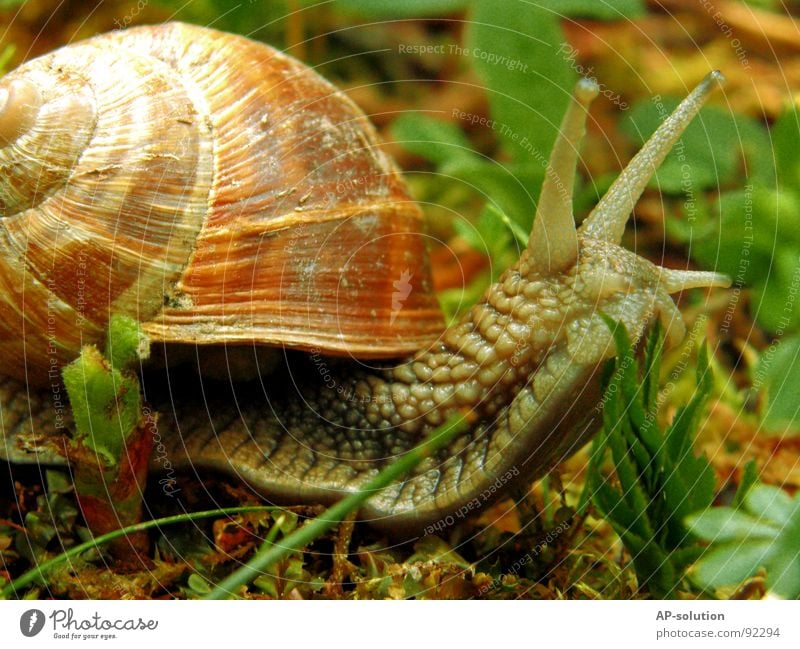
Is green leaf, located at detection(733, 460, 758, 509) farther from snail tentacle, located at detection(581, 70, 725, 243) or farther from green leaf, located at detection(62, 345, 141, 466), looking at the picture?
green leaf, located at detection(62, 345, 141, 466)

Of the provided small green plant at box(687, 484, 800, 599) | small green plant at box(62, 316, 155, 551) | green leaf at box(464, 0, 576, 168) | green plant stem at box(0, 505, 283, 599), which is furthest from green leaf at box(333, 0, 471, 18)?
small green plant at box(687, 484, 800, 599)

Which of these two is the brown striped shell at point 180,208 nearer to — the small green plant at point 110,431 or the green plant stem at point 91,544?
the small green plant at point 110,431

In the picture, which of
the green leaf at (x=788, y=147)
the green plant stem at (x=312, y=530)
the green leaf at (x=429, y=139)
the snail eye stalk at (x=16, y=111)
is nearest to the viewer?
the green plant stem at (x=312, y=530)

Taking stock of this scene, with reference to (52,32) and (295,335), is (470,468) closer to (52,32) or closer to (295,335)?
(295,335)

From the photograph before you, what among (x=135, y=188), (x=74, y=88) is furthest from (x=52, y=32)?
(x=135, y=188)

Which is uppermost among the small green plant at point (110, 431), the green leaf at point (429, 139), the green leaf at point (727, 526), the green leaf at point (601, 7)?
the green leaf at point (601, 7)

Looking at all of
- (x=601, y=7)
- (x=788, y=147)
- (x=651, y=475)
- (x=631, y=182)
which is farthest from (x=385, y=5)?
(x=651, y=475)

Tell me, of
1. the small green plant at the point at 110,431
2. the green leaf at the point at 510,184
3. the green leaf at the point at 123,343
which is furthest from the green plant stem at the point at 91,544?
the green leaf at the point at 510,184

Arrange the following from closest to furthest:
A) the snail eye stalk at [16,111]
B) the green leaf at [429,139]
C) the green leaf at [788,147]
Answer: the snail eye stalk at [16,111] < the green leaf at [788,147] < the green leaf at [429,139]
